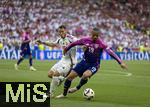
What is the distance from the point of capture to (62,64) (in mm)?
17188

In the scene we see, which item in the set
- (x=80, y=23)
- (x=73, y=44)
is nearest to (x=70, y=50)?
(x=73, y=44)

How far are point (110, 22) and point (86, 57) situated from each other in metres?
36.0

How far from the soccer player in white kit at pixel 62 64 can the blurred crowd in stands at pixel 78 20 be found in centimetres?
2536

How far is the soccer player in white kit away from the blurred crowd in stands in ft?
83.2

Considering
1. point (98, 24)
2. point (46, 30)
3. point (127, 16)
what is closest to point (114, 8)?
point (127, 16)

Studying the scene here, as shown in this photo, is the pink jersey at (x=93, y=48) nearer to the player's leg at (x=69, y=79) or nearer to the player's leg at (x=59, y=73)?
the player's leg at (x=69, y=79)

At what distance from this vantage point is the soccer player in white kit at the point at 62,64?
55.1 ft

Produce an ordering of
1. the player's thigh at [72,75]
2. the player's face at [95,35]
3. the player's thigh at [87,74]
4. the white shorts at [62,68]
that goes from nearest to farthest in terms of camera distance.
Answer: the player's face at [95,35] < the player's thigh at [87,74] < the player's thigh at [72,75] < the white shorts at [62,68]

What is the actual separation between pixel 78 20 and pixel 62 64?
108ft

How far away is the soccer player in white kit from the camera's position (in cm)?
1680

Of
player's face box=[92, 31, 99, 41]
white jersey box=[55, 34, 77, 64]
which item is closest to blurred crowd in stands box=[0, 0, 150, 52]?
white jersey box=[55, 34, 77, 64]

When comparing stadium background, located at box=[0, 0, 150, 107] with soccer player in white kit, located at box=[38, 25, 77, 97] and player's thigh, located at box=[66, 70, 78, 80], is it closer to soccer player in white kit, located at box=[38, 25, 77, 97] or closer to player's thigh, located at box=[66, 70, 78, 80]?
soccer player in white kit, located at box=[38, 25, 77, 97]

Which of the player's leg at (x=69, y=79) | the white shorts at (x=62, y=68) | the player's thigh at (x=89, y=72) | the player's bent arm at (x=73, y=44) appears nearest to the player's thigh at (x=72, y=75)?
the player's leg at (x=69, y=79)

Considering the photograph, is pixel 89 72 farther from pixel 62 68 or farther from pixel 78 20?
pixel 78 20
